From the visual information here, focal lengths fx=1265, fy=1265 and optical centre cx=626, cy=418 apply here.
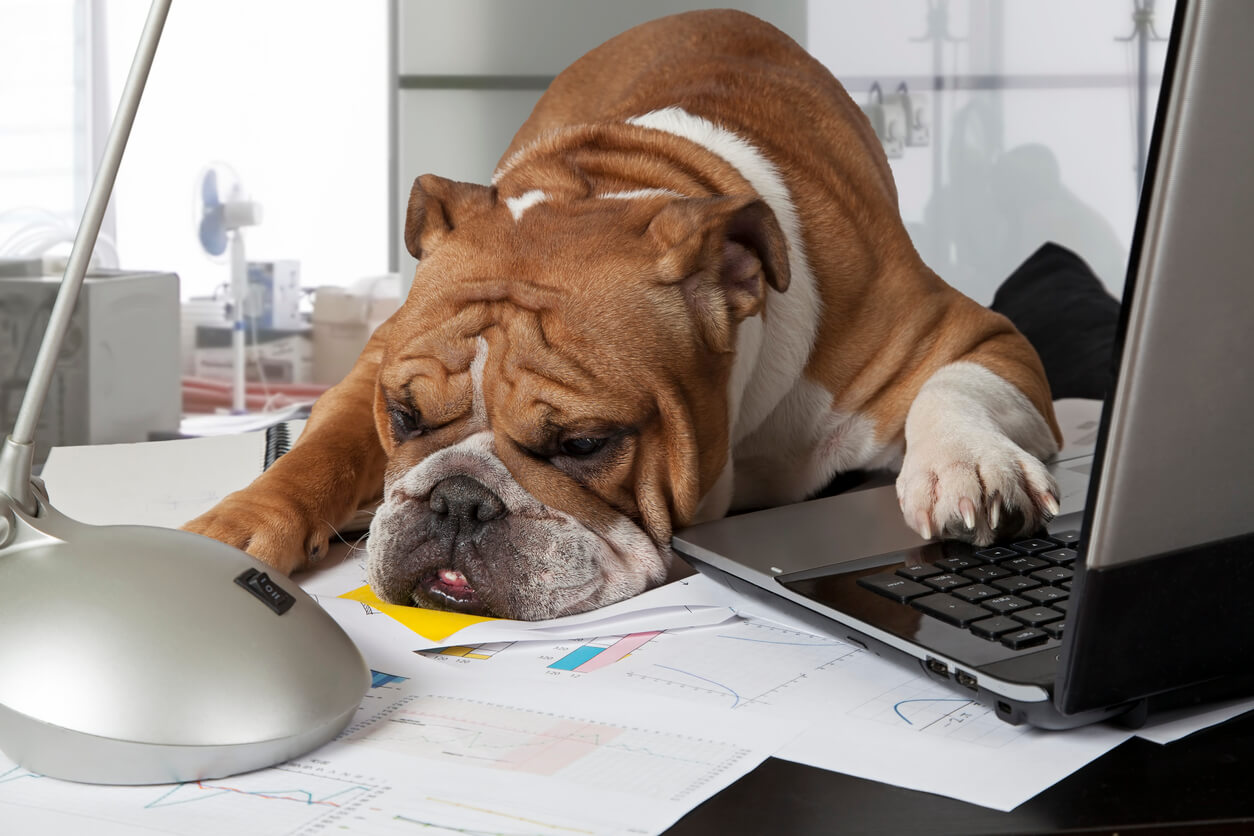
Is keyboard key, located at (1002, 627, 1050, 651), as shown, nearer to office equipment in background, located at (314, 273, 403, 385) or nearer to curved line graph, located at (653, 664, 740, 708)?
curved line graph, located at (653, 664, 740, 708)

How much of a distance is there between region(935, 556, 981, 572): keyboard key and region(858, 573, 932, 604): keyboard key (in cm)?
5

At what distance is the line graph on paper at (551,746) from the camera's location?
710mm

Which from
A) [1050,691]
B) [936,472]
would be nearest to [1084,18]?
[936,472]

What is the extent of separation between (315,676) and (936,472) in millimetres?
629

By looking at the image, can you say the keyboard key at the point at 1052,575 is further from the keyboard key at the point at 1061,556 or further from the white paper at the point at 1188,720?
the white paper at the point at 1188,720

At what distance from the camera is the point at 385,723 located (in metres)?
0.79

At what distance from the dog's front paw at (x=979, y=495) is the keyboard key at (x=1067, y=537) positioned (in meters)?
0.02

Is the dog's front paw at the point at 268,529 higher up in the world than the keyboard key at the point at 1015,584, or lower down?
lower down

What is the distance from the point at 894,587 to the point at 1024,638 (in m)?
0.14

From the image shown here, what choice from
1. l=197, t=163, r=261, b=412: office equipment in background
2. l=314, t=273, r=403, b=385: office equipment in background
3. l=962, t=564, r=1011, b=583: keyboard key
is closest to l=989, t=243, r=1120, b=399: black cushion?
l=962, t=564, r=1011, b=583: keyboard key

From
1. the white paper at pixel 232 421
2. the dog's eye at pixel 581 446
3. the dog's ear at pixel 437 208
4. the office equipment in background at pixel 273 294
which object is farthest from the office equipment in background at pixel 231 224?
the dog's eye at pixel 581 446

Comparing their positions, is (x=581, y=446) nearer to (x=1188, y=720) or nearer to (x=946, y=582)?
(x=946, y=582)

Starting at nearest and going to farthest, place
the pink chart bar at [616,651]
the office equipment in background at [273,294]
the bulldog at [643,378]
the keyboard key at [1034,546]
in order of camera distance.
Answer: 1. the pink chart bar at [616,651]
2. the keyboard key at [1034,546]
3. the bulldog at [643,378]
4. the office equipment in background at [273,294]

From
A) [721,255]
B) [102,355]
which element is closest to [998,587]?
[721,255]
